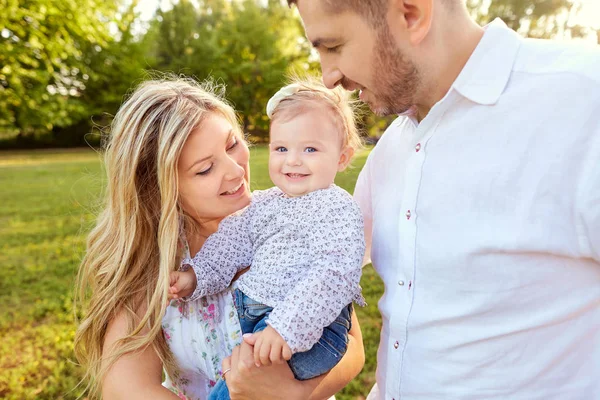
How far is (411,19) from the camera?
186 centimetres

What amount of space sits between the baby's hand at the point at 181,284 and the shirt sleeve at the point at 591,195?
160 cm

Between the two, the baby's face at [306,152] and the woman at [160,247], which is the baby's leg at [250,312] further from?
the baby's face at [306,152]

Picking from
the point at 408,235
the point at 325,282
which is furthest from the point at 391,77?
the point at 325,282

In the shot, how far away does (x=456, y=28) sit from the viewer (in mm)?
1904

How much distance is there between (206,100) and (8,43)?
1645 centimetres

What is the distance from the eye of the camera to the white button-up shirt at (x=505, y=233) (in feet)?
5.33

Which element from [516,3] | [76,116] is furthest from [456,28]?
[76,116]

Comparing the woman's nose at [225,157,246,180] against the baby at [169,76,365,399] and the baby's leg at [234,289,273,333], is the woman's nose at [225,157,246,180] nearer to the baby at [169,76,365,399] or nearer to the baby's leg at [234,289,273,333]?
the baby at [169,76,365,399]

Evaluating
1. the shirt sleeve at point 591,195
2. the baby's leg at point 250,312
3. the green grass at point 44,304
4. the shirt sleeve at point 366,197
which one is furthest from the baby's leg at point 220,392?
the shirt sleeve at point 591,195

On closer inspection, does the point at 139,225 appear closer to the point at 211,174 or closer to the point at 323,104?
the point at 211,174

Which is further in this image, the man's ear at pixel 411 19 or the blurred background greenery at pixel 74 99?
the blurred background greenery at pixel 74 99

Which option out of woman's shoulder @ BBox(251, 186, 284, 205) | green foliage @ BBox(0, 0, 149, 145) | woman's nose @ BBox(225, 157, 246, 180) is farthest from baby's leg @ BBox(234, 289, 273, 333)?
green foliage @ BBox(0, 0, 149, 145)

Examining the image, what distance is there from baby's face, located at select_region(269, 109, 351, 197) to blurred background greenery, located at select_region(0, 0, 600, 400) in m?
0.51

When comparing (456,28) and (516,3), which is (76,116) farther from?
(456,28)
